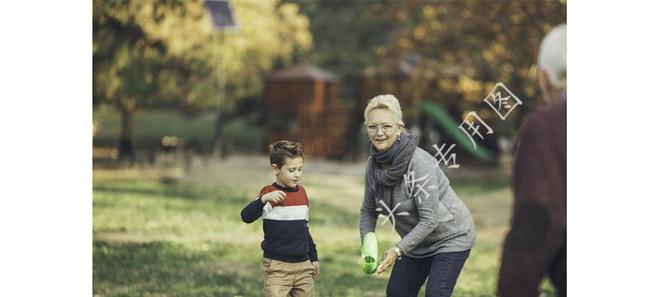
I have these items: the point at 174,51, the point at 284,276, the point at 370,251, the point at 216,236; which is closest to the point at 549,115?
the point at 370,251

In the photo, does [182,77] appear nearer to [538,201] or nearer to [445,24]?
[445,24]

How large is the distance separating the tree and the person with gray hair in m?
4.00

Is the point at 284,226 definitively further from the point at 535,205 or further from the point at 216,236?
the point at 216,236

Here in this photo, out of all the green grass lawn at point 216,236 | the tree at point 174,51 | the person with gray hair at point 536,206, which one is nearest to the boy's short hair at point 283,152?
the green grass lawn at point 216,236

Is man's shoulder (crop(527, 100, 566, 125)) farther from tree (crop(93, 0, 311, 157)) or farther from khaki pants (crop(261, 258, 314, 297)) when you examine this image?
tree (crop(93, 0, 311, 157))

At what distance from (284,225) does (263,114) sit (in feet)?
12.7

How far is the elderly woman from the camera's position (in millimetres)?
3889

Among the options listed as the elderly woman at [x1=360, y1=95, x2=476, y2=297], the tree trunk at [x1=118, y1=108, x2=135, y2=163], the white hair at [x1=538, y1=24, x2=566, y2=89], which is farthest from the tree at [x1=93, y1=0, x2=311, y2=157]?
the white hair at [x1=538, y1=24, x2=566, y2=89]

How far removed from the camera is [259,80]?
808 centimetres

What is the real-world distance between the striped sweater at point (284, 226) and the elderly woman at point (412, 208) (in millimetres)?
348

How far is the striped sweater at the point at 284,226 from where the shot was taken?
406 cm

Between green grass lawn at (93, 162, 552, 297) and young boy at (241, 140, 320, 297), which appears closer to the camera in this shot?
young boy at (241, 140, 320, 297)

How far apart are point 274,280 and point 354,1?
583cm

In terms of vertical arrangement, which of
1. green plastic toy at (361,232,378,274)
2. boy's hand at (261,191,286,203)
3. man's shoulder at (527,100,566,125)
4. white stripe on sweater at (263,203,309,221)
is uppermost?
man's shoulder at (527,100,566,125)
